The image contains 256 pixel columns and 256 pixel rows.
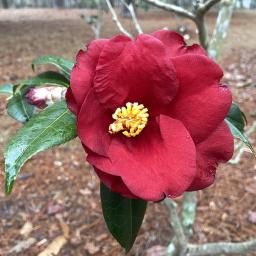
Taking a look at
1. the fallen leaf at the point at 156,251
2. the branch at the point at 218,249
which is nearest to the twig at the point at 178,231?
the branch at the point at 218,249

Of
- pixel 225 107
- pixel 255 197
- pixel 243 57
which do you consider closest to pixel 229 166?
pixel 255 197

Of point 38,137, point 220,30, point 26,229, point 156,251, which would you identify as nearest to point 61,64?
point 38,137

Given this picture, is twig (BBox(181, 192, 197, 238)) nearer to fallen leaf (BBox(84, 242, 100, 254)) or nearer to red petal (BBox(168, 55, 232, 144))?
fallen leaf (BBox(84, 242, 100, 254))

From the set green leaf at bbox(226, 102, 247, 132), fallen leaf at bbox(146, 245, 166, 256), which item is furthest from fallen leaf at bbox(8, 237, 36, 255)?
green leaf at bbox(226, 102, 247, 132)

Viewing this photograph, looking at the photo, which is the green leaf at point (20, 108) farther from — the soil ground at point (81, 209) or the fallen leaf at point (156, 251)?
the fallen leaf at point (156, 251)

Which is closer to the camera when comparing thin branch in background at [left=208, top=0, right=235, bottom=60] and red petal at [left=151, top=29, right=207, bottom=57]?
red petal at [left=151, top=29, right=207, bottom=57]

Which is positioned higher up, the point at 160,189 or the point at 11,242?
the point at 160,189

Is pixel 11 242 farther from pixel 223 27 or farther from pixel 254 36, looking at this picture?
pixel 254 36

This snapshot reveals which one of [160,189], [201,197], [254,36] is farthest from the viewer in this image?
[254,36]
